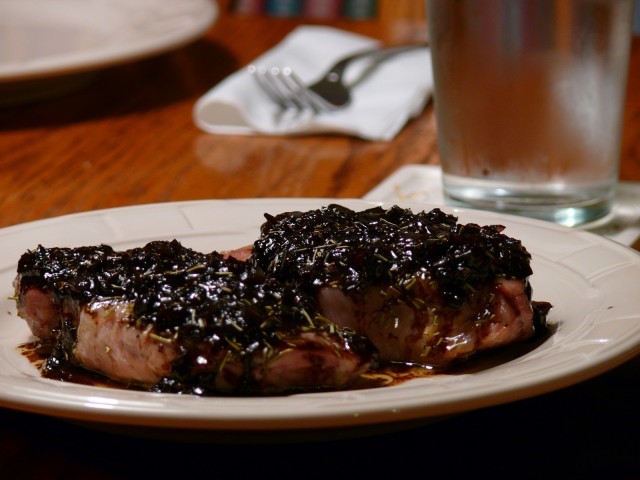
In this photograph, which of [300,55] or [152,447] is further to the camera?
[300,55]

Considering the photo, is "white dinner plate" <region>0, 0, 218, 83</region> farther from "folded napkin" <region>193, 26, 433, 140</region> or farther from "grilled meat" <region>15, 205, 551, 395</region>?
"grilled meat" <region>15, 205, 551, 395</region>

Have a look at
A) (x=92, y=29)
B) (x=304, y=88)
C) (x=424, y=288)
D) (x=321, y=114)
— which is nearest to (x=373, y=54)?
(x=304, y=88)

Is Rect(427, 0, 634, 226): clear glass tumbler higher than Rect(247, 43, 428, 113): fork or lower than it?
higher

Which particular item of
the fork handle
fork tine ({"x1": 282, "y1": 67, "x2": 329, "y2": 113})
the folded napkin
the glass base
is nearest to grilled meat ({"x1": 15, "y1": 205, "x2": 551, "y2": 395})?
the glass base

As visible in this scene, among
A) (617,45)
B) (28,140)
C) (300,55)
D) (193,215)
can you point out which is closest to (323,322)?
(193,215)

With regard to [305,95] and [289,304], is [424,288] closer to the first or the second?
[289,304]

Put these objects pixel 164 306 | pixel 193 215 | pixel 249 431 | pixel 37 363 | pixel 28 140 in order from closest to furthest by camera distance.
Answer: pixel 249 431 → pixel 164 306 → pixel 37 363 → pixel 193 215 → pixel 28 140

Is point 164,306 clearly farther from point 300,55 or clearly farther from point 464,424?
point 300,55
